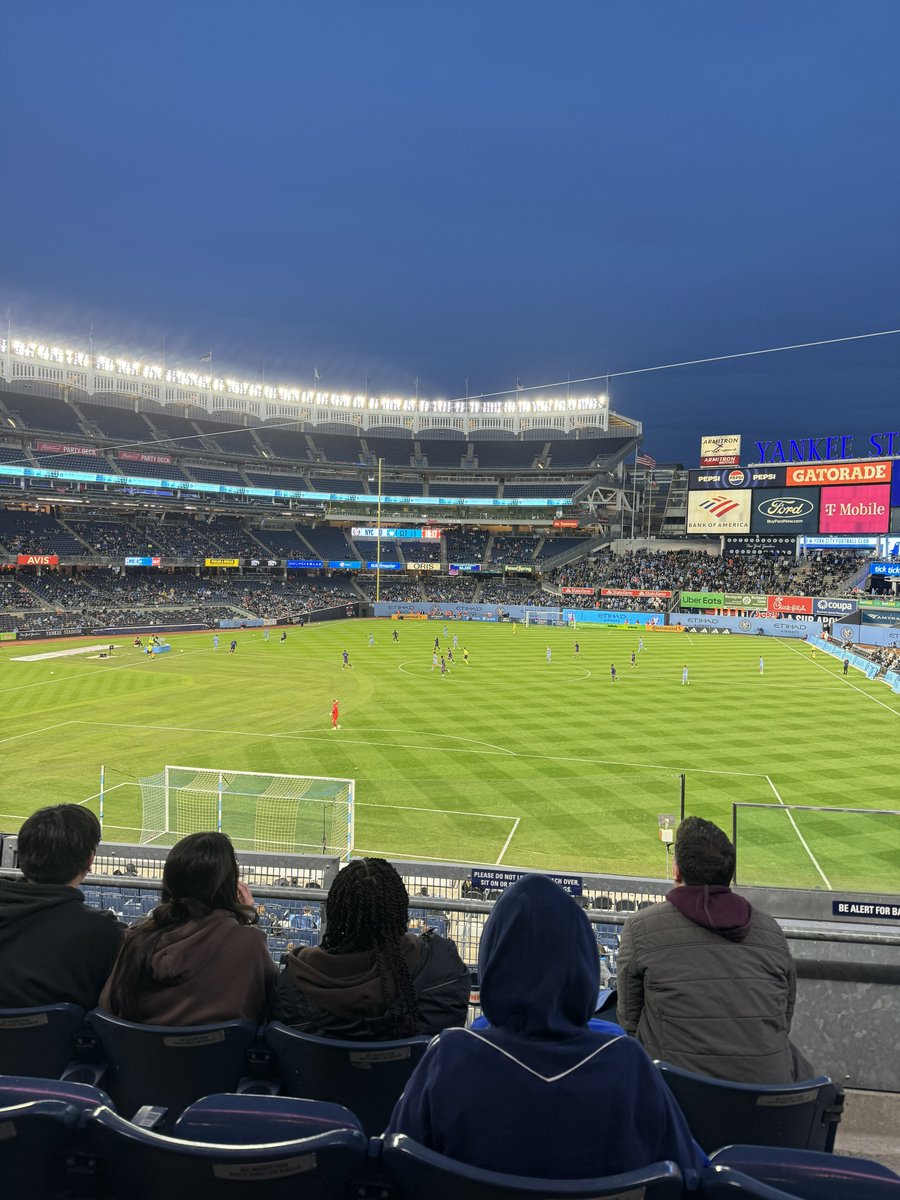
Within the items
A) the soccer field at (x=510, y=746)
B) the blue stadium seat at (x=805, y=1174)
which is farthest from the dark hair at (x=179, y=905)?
the soccer field at (x=510, y=746)

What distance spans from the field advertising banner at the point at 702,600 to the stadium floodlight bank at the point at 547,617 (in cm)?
1149

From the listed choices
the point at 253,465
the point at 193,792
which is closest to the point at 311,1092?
the point at 193,792

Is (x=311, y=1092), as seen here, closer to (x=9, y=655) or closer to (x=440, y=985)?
(x=440, y=985)

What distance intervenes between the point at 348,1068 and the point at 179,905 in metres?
1.25

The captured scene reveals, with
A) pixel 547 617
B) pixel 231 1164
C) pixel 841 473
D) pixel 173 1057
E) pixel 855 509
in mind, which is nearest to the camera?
pixel 231 1164

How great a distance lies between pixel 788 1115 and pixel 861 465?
263ft

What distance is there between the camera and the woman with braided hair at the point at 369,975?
343 cm

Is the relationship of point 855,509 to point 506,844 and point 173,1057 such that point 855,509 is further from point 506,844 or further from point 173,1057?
point 173,1057

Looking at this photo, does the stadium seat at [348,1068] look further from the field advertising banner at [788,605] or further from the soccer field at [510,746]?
the field advertising banner at [788,605]

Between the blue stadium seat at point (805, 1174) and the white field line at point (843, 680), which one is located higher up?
the blue stadium seat at point (805, 1174)

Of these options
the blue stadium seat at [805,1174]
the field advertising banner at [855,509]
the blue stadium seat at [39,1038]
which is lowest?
the blue stadium seat at [39,1038]

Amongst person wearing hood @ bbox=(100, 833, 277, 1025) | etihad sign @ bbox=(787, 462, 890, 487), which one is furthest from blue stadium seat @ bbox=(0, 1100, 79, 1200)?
etihad sign @ bbox=(787, 462, 890, 487)

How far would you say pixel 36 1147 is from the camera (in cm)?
229

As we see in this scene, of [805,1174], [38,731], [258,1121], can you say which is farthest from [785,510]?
[258,1121]
